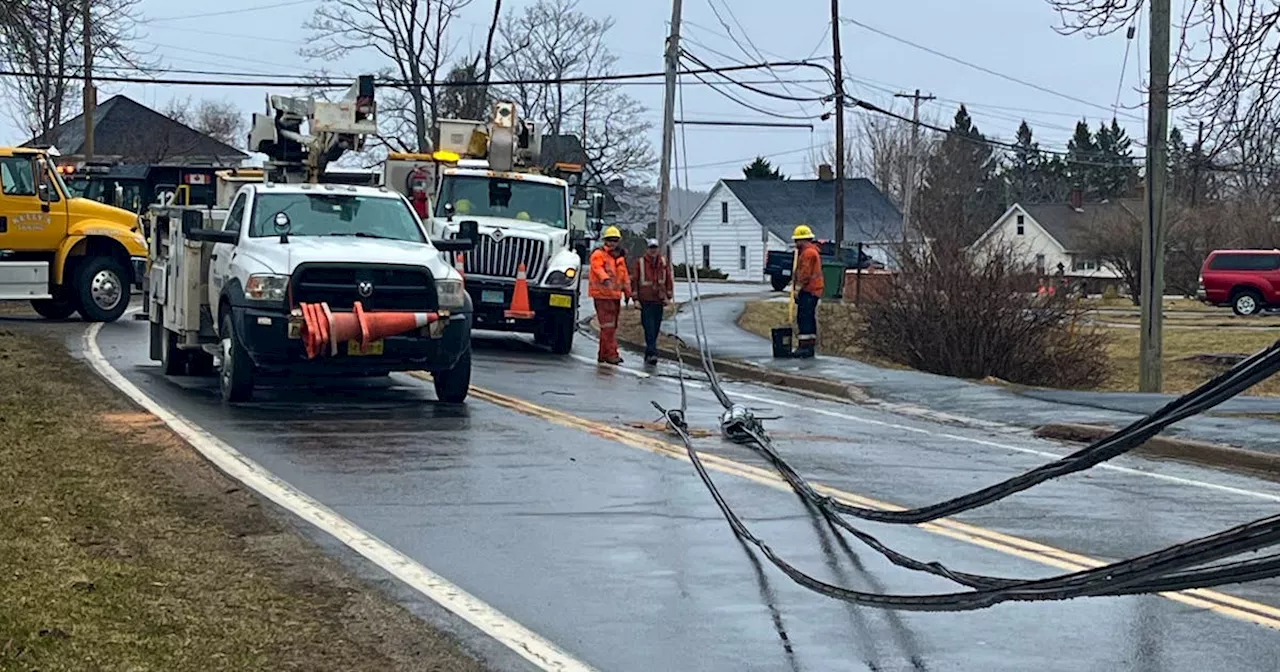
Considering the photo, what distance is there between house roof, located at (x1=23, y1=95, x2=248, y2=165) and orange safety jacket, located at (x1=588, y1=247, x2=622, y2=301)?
2018 inches

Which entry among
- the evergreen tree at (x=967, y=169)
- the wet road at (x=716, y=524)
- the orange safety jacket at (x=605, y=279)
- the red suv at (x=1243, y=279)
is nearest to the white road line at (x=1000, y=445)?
the wet road at (x=716, y=524)

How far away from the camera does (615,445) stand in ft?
41.8

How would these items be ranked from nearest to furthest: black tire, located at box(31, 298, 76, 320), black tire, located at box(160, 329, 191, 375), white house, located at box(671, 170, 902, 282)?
black tire, located at box(160, 329, 191, 375) → black tire, located at box(31, 298, 76, 320) → white house, located at box(671, 170, 902, 282)

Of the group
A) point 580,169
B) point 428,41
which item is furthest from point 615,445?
point 428,41

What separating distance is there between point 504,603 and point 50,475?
432 cm

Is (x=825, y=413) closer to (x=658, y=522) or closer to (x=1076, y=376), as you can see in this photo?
(x=658, y=522)

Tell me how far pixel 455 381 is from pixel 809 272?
28.3 feet

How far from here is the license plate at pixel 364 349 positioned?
1428cm

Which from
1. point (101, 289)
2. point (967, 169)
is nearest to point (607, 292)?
point (101, 289)

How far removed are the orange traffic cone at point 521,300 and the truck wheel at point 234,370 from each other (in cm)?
863

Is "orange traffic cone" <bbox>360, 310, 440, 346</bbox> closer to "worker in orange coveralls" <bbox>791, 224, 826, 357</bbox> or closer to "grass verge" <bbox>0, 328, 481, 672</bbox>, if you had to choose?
"grass verge" <bbox>0, 328, 481, 672</bbox>

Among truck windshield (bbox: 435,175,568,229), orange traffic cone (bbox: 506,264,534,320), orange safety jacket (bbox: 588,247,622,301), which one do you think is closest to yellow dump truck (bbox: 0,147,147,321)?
truck windshield (bbox: 435,175,568,229)

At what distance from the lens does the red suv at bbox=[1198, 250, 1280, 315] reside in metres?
45.3

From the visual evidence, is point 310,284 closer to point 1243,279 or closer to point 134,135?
point 1243,279
